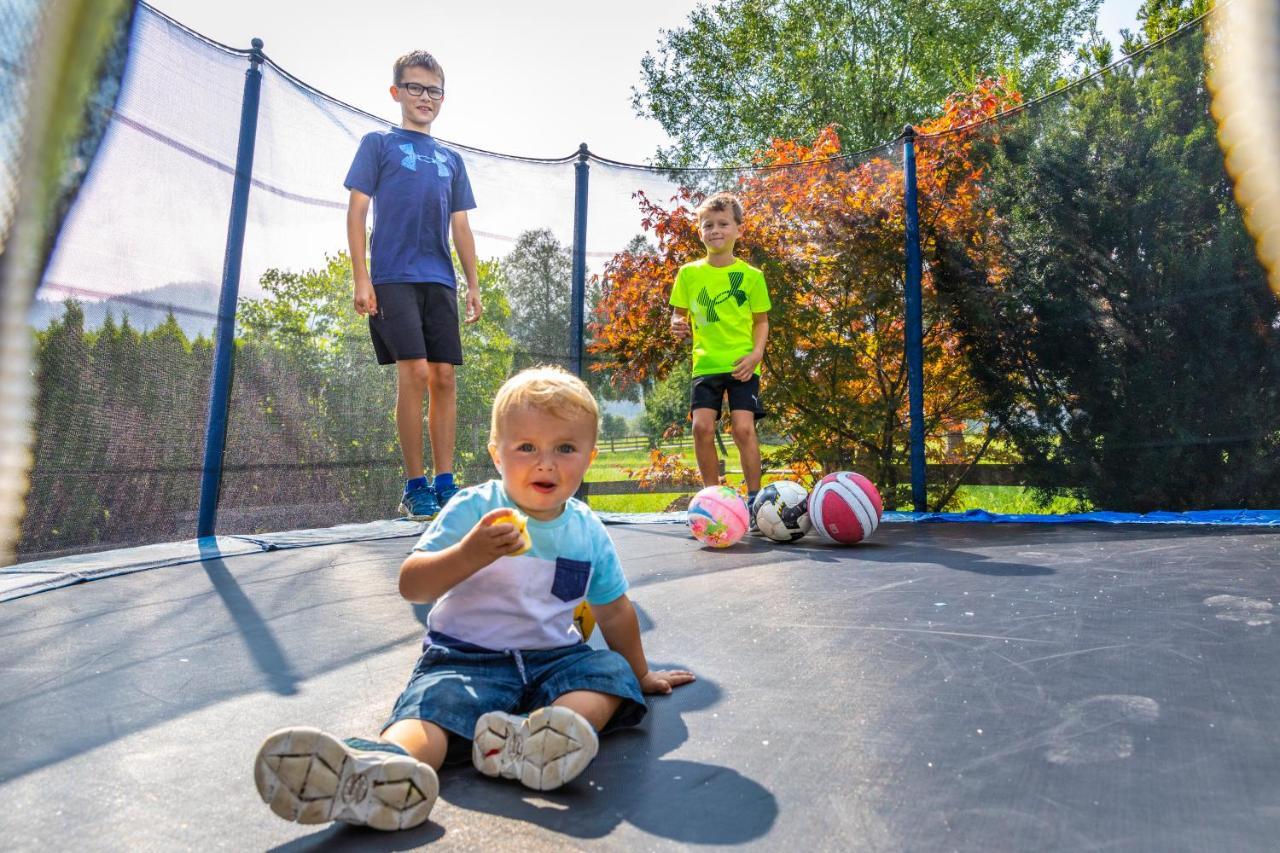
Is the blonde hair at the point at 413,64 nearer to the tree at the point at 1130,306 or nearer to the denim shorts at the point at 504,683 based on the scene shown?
the denim shorts at the point at 504,683

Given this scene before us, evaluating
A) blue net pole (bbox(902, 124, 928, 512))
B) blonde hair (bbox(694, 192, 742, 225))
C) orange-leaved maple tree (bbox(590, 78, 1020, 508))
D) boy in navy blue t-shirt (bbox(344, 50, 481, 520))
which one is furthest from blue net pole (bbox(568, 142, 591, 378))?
boy in navy blue t-shirt (bbox(344, 50, 481, 520))

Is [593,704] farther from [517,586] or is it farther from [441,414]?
[441,414]

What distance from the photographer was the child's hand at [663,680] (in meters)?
1.44

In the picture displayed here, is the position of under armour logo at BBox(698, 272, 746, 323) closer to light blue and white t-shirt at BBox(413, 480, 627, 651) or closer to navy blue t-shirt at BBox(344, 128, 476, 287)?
navy blue t-shirt at BBox(344, 128, 476, 287)

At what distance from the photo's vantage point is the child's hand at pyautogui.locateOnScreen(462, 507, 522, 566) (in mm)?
1154

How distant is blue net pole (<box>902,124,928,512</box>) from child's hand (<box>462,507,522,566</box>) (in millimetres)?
3835

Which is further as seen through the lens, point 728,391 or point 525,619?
point 728,391

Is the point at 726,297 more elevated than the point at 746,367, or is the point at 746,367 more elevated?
the point at 726,297

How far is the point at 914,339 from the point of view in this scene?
4.72 meters

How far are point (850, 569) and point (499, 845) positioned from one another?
193 cm

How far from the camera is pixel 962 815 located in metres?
0.95

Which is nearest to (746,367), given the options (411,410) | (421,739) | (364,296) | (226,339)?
(411,410)

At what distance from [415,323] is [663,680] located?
202cm

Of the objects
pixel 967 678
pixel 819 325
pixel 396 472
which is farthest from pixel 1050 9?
pixel 967 678
